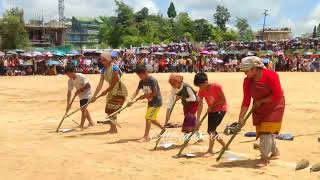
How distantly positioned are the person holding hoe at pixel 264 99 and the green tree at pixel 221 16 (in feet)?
260

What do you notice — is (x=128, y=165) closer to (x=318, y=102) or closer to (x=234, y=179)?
(x=234, y=179)

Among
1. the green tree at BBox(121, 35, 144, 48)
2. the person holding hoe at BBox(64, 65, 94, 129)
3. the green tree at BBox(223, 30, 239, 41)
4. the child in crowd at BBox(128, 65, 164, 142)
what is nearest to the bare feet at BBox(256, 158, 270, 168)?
the child in crowd at BBox(128, 65, 164, 142)

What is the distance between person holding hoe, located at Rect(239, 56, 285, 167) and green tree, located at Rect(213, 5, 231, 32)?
79.3 meters

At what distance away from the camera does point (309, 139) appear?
9.59m

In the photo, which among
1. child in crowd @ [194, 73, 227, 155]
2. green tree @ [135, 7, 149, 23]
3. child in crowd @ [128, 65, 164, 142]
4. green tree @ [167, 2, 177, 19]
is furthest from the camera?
green tree @ [167, 2, 177, 19]

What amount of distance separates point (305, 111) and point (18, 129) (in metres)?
6.95

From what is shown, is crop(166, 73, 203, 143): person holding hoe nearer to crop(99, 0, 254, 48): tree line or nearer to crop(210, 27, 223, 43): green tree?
crop(99, 0, 254, 48): tree line

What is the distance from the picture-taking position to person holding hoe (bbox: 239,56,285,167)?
285 inches

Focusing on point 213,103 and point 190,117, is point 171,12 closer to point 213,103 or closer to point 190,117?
point 190,117

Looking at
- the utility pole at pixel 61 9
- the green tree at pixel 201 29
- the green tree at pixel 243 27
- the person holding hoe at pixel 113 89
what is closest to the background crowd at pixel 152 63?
the person holding hoe at pixel 113 89

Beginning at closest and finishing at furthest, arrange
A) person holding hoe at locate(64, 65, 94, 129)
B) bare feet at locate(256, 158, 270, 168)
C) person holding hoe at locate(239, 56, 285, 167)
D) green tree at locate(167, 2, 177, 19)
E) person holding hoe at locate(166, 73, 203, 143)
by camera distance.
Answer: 1. person holding hoe at locate(239, 56, 285, 167)
2. bare feet at locate(256, 158, 270, 168)
3. person holding hoe at locate(166, 73, 203, 143)
4. person holding hoe at locate(64, 65, 94, 129)
5. green tree at locate(167, 2, 177, 19)

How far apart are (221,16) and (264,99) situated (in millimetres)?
80779

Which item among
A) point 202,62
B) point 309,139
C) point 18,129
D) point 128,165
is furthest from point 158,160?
point 202,62

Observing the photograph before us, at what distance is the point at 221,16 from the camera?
86812mm
